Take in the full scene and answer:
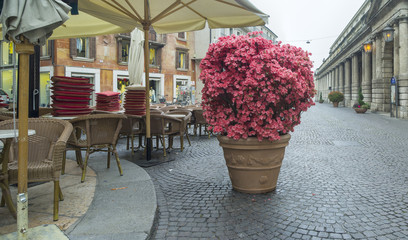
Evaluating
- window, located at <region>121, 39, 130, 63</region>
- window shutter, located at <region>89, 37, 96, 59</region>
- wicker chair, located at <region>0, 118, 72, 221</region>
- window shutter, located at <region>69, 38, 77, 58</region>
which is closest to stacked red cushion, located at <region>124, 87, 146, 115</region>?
wicker chair, located at <region>0, 118, 72, 221</region>

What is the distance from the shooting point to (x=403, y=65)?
718 inches

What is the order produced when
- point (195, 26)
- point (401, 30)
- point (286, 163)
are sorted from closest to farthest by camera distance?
point (286, 163)
point (195, 26)
point (401, 30)

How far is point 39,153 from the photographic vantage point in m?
3.41

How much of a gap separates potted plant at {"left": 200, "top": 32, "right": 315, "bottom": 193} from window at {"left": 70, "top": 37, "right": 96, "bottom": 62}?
21.1 m

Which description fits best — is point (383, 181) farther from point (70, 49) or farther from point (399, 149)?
point (70, 49)

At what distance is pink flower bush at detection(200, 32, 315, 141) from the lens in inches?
138

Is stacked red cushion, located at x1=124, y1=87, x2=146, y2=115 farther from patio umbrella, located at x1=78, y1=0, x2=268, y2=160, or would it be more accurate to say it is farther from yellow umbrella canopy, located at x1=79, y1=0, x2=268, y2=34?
yellow umbrella canopy, located at x1=79, y1=0, x2=268, y2=34

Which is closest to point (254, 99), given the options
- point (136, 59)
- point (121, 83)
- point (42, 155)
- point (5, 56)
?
point (42, 155)

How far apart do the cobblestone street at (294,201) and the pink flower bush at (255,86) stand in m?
0.82

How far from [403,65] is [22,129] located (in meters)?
21.0

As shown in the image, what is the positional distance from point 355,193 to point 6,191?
392 cm

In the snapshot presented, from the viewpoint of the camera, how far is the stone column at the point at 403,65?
58.4ft

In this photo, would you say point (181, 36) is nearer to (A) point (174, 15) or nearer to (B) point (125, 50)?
(B) point (125, 50)

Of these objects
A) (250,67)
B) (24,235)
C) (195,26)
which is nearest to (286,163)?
(250,67)
